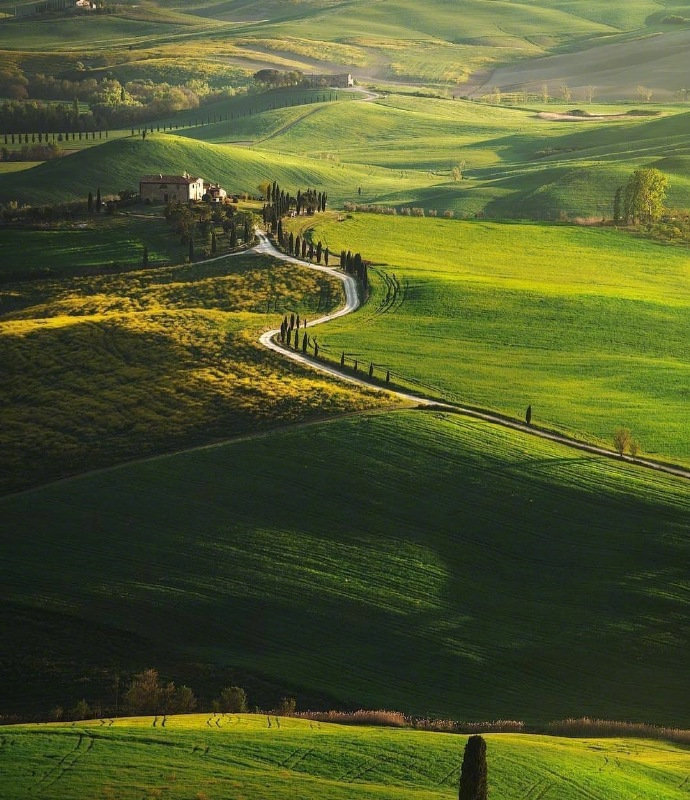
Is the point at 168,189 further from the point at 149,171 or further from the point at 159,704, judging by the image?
the point at 159,704

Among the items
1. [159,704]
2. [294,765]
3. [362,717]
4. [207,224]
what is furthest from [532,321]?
[294,765]

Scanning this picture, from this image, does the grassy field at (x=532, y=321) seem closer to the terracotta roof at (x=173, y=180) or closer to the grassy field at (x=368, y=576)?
the grassy field at (x=368, y=576)

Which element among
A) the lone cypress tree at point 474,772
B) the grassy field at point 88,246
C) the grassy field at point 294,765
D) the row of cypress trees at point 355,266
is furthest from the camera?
the grassy field at point 88,246

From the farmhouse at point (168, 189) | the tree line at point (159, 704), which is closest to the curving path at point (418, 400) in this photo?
the tree line at point (159, 704)

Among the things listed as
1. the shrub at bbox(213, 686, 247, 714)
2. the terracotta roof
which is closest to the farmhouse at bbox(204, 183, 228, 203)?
the terracotta roof

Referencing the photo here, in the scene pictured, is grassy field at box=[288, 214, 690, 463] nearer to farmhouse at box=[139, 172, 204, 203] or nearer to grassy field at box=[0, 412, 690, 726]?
grassy field at box=[0, 412, 690, 726]

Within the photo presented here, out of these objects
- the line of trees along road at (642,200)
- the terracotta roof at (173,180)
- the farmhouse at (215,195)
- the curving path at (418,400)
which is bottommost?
the curving path at (418,400)
